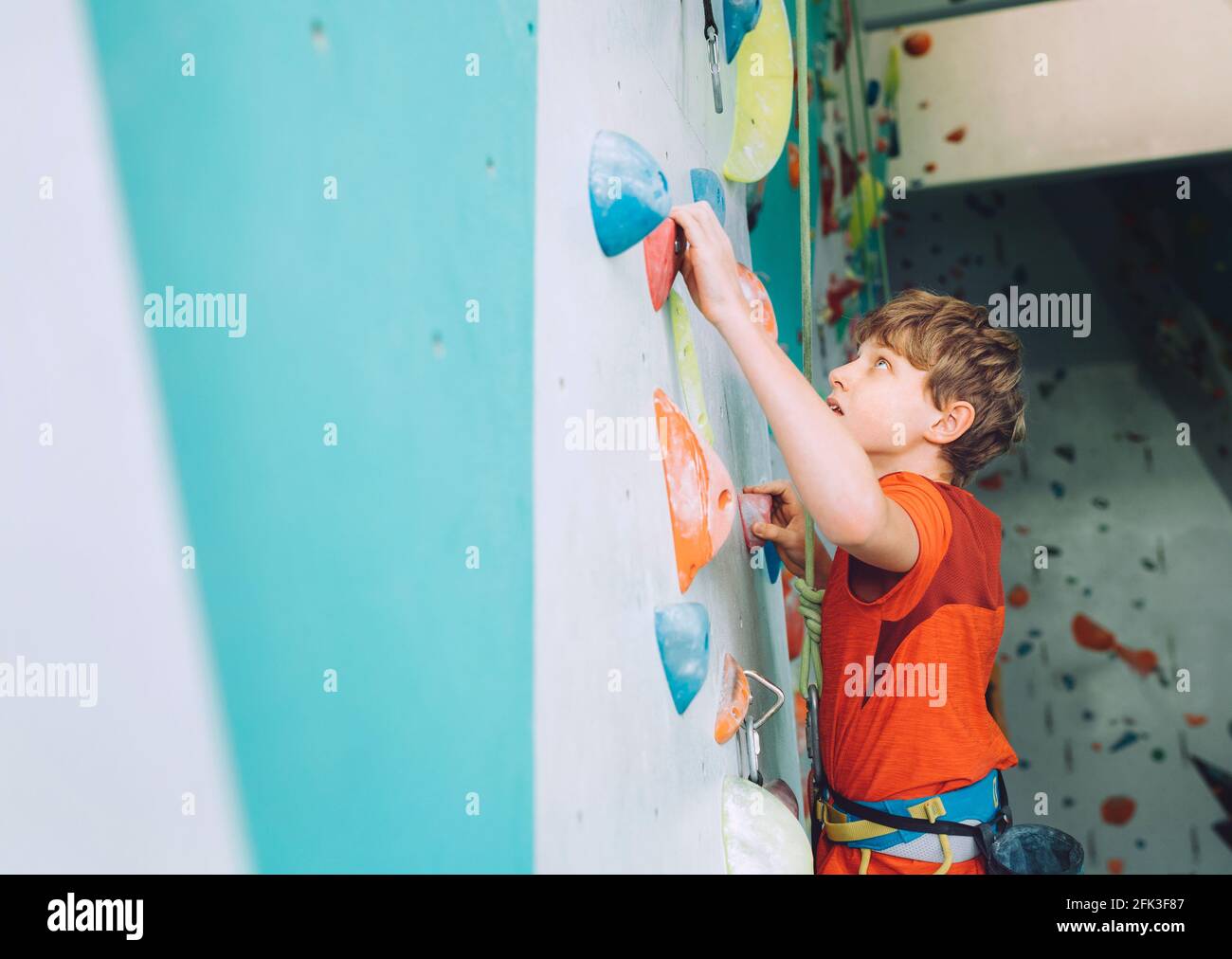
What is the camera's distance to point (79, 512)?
0.39 meters

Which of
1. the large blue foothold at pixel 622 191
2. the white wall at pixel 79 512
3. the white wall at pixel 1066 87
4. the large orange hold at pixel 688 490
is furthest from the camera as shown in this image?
the white wall at pixel 1066 87

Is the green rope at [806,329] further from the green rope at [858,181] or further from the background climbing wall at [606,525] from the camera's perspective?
the green rope at [858,181]

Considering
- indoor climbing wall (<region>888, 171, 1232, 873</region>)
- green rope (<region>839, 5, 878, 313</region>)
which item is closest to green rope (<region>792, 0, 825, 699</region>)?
green rope (<region>839, 5, 878, 313</region>)

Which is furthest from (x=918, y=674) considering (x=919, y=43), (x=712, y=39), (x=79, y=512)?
(x=919, y=43)

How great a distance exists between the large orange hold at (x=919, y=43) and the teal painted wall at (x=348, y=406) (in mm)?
2214

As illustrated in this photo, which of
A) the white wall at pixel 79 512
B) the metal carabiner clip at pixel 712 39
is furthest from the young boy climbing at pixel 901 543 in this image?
the white wall at pixel 79 512

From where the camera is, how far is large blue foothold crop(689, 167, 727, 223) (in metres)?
1.02

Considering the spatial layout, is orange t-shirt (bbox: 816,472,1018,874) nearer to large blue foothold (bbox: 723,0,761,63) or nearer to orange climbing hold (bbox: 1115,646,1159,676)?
large blue foothold (bbox: 723,0,761,63)

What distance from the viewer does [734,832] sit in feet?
2.84

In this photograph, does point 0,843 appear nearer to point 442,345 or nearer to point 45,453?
point 45,453

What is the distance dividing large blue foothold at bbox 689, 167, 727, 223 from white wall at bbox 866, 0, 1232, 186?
1.56m

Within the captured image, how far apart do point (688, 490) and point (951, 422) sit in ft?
1.15

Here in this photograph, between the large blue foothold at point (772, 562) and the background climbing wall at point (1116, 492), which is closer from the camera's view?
the large blue foothold at point (772, 562)

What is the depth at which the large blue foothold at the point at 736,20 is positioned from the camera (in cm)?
115
